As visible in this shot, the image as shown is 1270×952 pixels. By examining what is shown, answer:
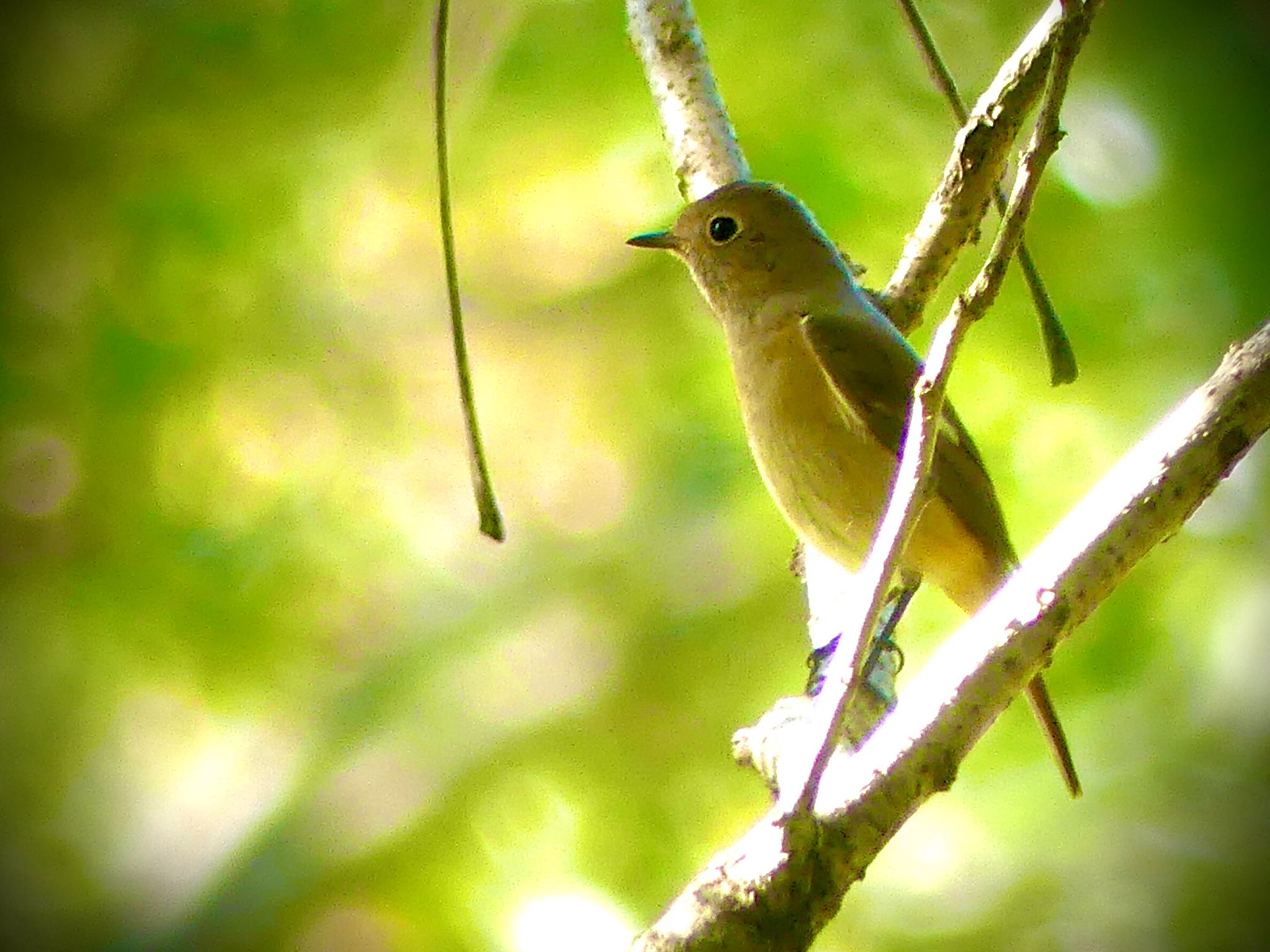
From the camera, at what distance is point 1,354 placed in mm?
2930

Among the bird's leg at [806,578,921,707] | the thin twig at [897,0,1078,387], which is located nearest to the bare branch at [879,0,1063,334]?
the thin twig at [897,0,1078,387]

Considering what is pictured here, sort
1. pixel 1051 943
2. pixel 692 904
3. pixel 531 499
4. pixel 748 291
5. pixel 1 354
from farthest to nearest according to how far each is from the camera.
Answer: pixel 531 499, pixel 1 354, pixel 1051 943, pixel 748 291, pixel 692 904

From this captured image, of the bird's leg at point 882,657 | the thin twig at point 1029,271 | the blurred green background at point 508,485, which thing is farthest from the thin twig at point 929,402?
the blurred green background at point 508,485

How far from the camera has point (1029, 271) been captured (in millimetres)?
1855

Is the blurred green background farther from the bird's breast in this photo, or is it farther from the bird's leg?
the bird's breast

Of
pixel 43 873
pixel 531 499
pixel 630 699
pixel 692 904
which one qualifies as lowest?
pixel 692 904

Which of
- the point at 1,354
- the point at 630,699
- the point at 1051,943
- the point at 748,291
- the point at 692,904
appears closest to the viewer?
the point at 692,904

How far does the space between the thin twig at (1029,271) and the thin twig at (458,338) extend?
0.68 m

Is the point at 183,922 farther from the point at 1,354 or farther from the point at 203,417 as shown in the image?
the point at 1,354

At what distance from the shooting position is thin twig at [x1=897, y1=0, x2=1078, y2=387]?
1729 millimetres

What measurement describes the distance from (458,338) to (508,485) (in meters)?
1.78

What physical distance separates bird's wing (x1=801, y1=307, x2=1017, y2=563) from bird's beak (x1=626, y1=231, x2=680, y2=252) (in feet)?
1.28

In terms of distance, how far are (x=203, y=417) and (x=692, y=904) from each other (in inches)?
89.5

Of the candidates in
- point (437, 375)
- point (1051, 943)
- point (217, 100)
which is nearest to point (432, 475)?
point (437, 375)
